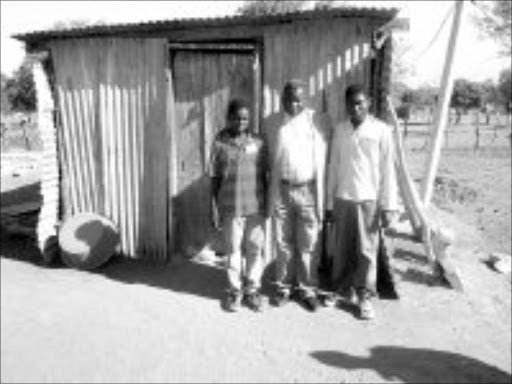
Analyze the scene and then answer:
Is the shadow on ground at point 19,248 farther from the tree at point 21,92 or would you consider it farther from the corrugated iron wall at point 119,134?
the tree at point 21,92

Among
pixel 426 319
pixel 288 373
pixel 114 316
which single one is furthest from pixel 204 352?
pixel 426 319

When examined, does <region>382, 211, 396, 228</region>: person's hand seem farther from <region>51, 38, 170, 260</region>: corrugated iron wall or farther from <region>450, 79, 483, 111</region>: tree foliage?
<region>450, 79, 483, 111</region>: tree foliage

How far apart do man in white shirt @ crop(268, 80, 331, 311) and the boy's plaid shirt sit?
0.14 metres

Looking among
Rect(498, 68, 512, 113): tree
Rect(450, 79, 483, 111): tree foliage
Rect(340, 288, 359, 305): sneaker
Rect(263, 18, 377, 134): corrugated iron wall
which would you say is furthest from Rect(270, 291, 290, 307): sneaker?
Rect(450, 79, 483, 111): tree foliage

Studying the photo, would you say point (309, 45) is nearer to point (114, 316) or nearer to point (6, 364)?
point (114, 316)

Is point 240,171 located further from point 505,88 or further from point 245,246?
point 505,88

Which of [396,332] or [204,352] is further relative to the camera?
[396,332]

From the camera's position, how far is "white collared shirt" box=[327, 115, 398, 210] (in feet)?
19.0

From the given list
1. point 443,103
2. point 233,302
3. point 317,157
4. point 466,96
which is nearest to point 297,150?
point 317,157

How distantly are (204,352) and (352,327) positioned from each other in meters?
1.50

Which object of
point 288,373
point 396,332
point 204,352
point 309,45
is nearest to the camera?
point 288,373

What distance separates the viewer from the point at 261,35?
22.6ft

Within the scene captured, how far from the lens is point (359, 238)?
19.7 ft

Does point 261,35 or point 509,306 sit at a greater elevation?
point 261,35
